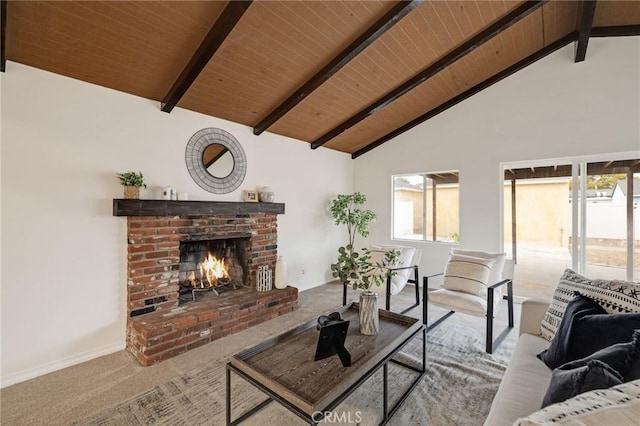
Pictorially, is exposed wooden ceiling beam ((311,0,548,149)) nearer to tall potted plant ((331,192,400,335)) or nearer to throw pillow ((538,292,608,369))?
tall potted plant ((331,192,400,335))

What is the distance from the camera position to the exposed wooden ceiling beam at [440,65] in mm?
2836

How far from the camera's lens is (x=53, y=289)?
2439mm

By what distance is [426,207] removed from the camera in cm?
508

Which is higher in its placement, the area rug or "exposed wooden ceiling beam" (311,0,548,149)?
"exposed wooden ceiling beam" (311,0,548,149)

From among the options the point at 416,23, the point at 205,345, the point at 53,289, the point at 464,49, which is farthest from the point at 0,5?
the point at 464,49

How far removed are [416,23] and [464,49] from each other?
2.69 feet

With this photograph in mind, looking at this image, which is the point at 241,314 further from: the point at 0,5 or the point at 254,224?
the point at 0,5

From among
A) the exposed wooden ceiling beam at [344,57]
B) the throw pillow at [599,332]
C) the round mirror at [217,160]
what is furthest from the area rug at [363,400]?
the exposed wooden ceiling beam at [344,57]

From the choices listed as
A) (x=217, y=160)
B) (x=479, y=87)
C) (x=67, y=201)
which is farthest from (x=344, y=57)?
(x=67, y=201)

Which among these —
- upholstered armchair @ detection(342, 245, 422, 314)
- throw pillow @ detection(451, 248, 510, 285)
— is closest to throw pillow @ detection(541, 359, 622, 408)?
throw pillow @ detection(451, 248, 510, 285)

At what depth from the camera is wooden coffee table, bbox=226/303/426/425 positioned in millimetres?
1384

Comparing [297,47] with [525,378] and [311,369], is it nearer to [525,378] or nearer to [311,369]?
[311,369]

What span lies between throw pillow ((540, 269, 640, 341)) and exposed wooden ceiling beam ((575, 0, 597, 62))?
2844 millimetres

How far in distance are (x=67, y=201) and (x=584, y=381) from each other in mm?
3543
